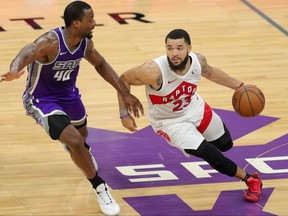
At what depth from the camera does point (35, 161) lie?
346 inches

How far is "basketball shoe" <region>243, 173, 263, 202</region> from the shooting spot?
7832 millimetres

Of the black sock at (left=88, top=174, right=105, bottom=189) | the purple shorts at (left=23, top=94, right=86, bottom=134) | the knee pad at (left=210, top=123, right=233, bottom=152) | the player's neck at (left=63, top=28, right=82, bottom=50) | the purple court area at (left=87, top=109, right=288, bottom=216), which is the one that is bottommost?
the purple court area at (left=87, top=109, right=288, bottom=216)

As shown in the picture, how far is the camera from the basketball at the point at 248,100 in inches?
318

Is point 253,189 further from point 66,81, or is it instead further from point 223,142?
point 66,81

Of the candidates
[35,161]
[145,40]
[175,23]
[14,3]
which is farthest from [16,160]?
[14,3]

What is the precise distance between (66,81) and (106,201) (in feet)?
3.82

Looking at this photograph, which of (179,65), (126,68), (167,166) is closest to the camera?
(179,65)

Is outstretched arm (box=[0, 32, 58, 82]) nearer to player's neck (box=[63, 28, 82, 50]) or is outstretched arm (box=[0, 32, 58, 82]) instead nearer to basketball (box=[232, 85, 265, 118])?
player's neck (box=[63, 28, 82, 50])

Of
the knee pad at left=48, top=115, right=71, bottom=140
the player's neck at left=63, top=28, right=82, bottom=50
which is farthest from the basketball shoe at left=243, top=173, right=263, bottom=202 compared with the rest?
the player's neck at left=63, top=28, right=82, bottom=50

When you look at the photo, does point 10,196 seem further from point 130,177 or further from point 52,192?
point 130,177

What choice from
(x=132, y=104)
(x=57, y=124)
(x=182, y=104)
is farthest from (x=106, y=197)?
(x=182, y=104)

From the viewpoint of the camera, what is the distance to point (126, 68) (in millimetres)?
11383

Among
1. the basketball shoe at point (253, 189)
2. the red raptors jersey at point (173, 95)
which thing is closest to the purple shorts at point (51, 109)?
the red raptors jersey at point (173, 95)

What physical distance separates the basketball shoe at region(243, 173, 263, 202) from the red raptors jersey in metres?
0.78
